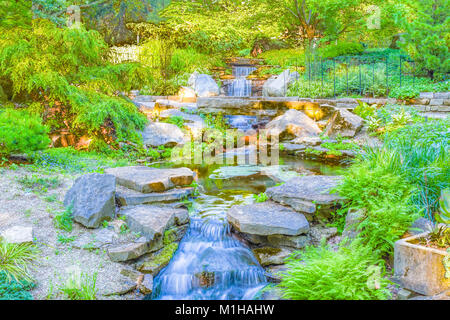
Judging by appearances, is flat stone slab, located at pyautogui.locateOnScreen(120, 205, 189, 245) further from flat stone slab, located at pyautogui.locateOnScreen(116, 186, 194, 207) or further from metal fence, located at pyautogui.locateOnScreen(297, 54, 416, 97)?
metal fence, located at pyautogui.locateOnScreen(297, 54, 416, 97)

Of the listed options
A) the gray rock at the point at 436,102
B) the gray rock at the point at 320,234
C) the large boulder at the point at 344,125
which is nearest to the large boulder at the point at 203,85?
the large boulder at the point at 344,125

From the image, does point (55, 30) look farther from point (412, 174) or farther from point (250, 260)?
point (412, 174)

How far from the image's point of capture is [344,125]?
34.2 feet

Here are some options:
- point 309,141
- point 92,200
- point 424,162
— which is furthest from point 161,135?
point 424,162

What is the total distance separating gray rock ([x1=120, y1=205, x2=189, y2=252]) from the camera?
4.64 metres

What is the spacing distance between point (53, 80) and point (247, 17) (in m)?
13.9

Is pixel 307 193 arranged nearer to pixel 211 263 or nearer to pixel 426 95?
pixel 211 263

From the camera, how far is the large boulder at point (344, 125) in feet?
33.7

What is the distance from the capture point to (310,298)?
134 inches

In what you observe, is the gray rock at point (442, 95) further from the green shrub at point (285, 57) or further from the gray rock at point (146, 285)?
the gray rock at point (146, 285)

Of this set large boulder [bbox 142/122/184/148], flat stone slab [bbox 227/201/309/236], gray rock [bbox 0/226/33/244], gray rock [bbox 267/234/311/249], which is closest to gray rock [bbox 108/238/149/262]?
gray rock [bbox 0/226/33/244]

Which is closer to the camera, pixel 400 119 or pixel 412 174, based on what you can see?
pixel 412 174

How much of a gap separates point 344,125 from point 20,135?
7712mm

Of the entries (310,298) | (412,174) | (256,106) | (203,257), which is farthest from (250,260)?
(256,106)
